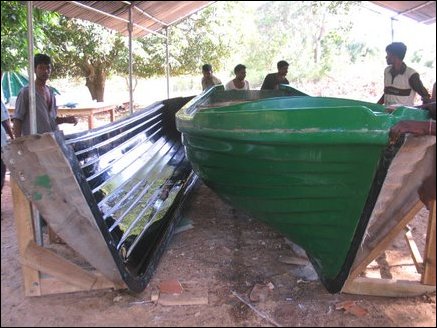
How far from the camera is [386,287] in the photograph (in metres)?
2.85

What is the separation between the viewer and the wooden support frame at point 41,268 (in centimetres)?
243

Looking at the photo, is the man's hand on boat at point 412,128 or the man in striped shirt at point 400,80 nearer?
the man's hand on boat at point 412,128

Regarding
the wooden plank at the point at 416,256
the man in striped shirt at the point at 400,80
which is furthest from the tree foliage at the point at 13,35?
the wooden plank at the point at 416,256

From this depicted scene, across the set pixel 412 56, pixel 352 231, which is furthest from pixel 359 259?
pixel 412 56

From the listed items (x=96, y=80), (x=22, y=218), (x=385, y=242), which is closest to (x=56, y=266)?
(x=22, y=218)

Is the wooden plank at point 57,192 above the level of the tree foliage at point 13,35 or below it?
below

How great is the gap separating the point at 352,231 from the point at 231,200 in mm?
1166

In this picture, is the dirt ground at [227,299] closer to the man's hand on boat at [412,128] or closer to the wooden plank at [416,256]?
the wooden plank at [416,256]

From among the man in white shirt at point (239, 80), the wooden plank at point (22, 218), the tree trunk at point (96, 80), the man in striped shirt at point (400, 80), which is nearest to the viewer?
the wooden plank at point (22, 218)

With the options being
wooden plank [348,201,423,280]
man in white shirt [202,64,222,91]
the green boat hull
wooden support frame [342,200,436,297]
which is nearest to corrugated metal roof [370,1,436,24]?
the green boat hull

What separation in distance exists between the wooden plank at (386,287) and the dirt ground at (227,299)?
1.8 inches

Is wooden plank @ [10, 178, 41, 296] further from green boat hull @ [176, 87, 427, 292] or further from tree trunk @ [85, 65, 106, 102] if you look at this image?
tree trunk @ [85, 65, 106, 102]

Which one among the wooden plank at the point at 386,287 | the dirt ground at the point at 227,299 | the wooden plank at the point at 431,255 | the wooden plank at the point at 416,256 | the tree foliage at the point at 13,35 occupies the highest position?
the tree foliage at the point at 13,35

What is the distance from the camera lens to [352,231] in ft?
9.27
